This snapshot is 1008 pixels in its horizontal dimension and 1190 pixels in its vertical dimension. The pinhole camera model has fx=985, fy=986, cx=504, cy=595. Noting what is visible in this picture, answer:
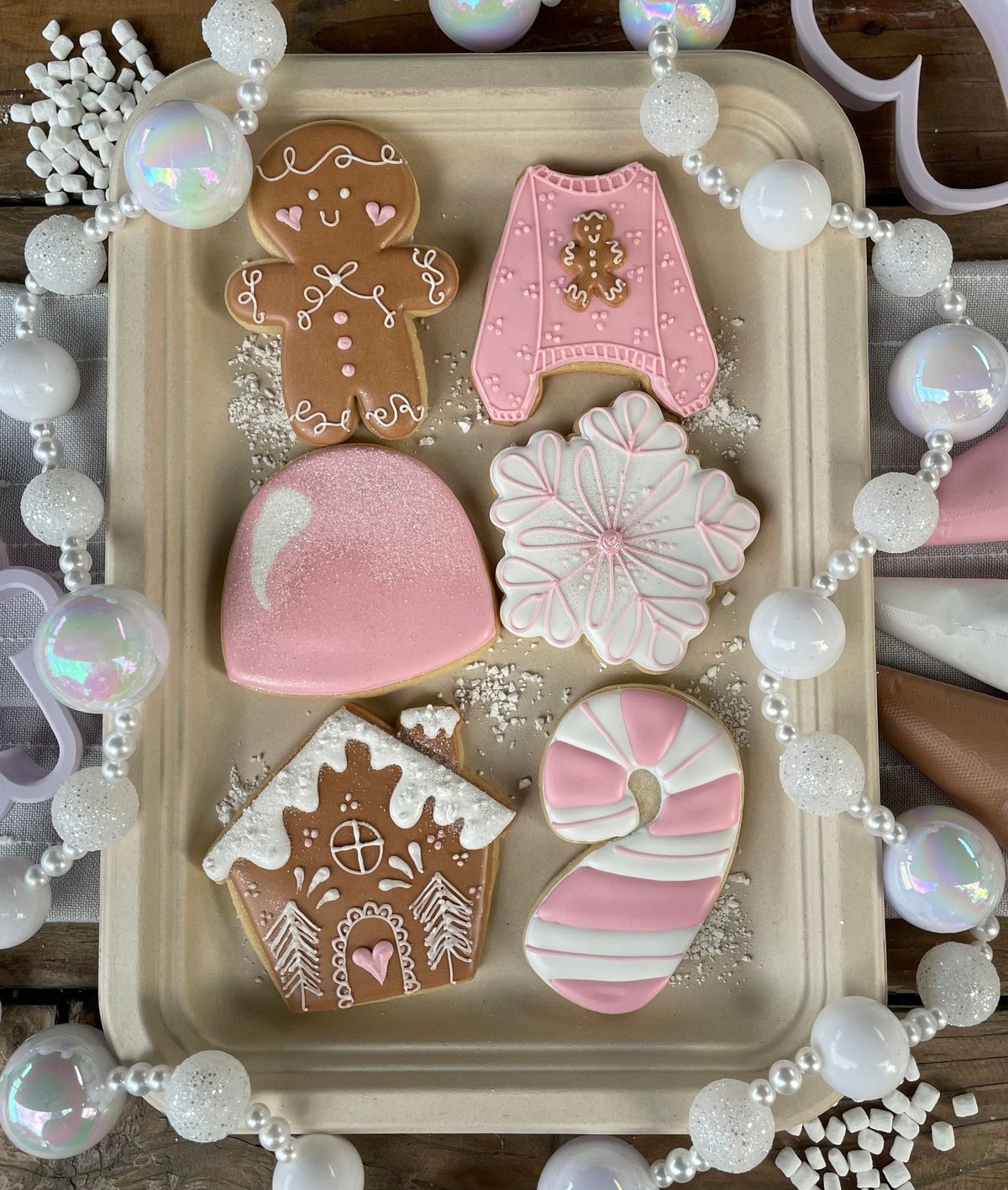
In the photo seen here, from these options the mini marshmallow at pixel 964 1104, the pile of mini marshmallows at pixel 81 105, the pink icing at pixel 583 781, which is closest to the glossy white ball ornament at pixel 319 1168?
the pink icing at pixel 583 781

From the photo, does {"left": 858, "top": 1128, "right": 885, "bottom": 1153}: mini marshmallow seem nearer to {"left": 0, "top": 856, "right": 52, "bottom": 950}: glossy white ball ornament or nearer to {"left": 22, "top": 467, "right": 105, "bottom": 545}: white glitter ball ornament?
{"left": 0, "top": 856, "right": 52, "bottom": 950}: glossy white ball ornament

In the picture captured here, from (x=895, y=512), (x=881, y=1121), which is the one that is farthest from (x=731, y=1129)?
(x=895, y=512)

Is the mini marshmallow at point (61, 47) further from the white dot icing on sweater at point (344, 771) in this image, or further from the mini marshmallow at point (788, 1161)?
the mini marshmallow at point (788, 1161)

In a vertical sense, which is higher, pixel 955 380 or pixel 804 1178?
pixel 955 380

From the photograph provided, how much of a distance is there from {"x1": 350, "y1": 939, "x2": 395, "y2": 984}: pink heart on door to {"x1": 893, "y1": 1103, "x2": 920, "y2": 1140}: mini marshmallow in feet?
1.80

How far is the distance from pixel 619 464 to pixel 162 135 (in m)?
0.52

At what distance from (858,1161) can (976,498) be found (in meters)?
0.68

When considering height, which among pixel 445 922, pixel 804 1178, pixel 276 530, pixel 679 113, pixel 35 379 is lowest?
pixel 804 1178

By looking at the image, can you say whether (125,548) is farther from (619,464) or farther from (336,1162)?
(336,1162)

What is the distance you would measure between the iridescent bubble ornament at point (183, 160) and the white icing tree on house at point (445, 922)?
677 millimetres

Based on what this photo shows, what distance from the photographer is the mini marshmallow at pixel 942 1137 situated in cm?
100

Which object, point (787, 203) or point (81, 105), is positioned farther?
point (81, 105)

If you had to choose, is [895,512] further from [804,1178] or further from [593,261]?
[804,1178]

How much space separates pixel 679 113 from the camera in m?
0.90
